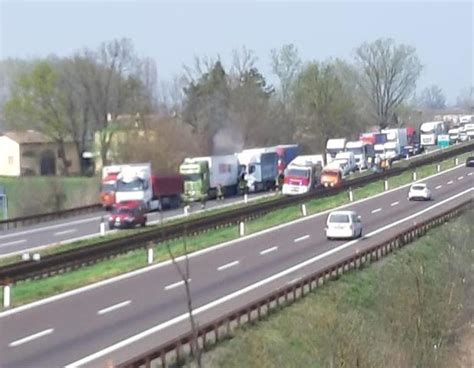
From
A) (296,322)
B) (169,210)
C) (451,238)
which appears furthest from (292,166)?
(296,322)

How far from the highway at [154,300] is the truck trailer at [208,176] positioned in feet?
39.5

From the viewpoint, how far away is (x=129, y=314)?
22578 millimetres

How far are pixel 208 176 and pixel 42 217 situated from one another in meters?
11.3

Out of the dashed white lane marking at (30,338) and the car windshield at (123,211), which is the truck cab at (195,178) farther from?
the dashed white lane marking at (30,338)

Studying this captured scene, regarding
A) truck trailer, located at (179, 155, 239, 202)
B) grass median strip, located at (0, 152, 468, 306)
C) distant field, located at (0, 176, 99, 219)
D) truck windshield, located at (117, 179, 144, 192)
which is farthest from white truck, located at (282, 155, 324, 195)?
truck windshield, located at (117, 179, 144, 192)

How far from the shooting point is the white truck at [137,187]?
46.5 metres

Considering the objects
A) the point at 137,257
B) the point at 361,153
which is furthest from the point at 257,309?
the point at 361,153

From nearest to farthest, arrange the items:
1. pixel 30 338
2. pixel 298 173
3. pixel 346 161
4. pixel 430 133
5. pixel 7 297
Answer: pixel 30 338
pixel 7 297
pixel 298 173
pixel 346 161
pixel 430 133

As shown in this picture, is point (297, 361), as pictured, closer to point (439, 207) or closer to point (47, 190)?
point (439, 207)

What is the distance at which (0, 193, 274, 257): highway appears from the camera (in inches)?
1483

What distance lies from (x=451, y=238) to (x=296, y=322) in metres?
14.7

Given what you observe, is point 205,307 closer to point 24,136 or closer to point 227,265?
point 227,265

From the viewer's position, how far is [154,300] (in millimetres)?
24469

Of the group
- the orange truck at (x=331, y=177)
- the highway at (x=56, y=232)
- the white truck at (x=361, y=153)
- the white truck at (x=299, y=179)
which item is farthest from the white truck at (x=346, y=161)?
the highway at (x=56, y=232)
